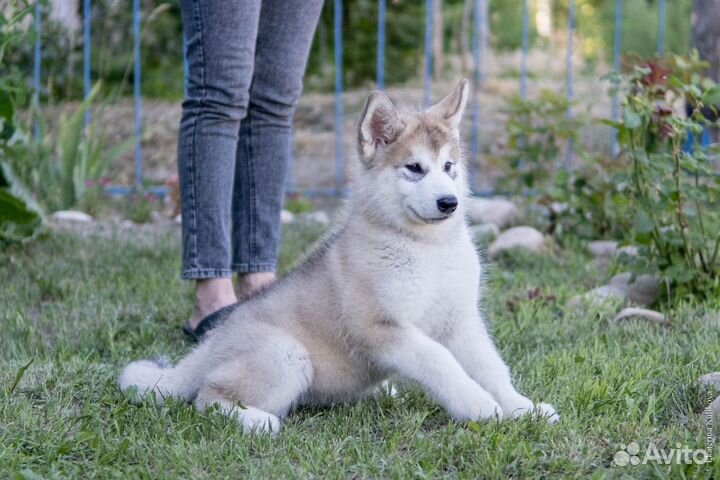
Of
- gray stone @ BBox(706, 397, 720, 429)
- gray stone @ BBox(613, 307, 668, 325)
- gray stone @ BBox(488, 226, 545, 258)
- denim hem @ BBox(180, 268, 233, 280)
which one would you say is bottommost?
gray stone @ BBox(488, 226, 545, 258)

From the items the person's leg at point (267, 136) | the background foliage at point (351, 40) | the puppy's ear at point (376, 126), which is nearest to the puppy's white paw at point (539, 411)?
the puppy's ear at point (376, 126)

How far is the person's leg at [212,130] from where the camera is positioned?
11.0 feet

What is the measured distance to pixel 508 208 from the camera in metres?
5.82

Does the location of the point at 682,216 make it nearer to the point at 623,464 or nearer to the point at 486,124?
the point at 623,464

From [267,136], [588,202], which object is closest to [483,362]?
[267,136]

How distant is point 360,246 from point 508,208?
3133 millimetres

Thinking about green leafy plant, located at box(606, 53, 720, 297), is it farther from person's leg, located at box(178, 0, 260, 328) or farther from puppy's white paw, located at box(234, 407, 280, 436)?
puppy's white paw, located at box(234, 407, 280, 436)

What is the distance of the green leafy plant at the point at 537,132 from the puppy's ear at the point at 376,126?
2913mm

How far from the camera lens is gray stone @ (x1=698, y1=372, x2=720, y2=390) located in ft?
9.23

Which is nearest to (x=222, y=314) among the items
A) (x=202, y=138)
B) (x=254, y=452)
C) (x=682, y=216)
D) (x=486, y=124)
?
(x=202, y=138)

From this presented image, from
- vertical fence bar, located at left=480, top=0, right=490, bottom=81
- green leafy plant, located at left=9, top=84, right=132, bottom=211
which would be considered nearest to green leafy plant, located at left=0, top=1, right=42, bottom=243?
green leafy plant, located at left=9, top=84, right=132, bottom=211

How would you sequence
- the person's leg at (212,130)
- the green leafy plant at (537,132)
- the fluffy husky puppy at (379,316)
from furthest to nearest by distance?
the green leafy plant at (537,132) < the person's leg at (212,130) < the fluffy husky puppy at (379,316)

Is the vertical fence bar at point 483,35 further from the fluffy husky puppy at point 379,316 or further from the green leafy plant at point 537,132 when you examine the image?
the fluffy husky puppy at point 379,316

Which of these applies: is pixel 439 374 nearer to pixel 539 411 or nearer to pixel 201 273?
pixel 539 411
